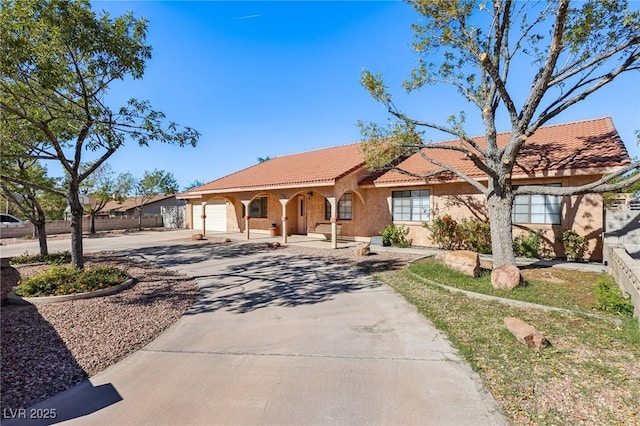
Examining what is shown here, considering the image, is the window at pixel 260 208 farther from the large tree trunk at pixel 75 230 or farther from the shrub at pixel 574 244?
the shrub at pixel 574 244

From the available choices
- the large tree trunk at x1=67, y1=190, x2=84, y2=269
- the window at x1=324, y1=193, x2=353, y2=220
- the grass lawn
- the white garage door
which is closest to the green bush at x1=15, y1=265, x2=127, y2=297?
the large tree trunk at x1=67, y1=190, x2=84, y2=269

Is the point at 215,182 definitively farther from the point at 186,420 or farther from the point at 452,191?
the point at 186,420

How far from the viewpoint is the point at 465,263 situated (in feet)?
26.3

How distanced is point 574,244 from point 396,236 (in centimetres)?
593

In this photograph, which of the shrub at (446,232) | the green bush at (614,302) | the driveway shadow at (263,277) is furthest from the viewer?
the shrub at (446,232)

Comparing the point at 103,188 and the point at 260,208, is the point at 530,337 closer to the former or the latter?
the point at 260,208

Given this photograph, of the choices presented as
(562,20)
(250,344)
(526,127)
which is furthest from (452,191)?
(250,344)

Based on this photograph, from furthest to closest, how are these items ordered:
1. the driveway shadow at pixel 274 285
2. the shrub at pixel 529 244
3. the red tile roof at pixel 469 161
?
the shrub at pixel 529 244
the red tile roof at pixel 469 161
the driveway shadow at pixel 274 285

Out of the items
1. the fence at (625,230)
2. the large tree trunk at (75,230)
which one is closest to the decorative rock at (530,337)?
the fence at (625,230)

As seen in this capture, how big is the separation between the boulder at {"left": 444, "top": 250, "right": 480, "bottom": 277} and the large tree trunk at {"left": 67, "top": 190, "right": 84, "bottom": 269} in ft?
31.7

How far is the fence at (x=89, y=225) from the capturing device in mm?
21578

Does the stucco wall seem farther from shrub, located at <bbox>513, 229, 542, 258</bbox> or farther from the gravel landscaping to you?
the gravel landscaping

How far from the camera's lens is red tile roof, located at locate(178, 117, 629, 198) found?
10.1 metres

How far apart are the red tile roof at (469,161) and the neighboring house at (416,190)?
0.03m
